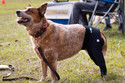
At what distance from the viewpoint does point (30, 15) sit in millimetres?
2311

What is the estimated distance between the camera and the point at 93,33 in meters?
2.69

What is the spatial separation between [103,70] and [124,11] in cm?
339

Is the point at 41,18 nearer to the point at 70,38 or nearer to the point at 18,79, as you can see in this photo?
the point at 70,38

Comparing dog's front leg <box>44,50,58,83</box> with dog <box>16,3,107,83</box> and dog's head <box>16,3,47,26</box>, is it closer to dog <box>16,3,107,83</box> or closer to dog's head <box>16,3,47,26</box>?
dog <box>16,3,107,83</box>

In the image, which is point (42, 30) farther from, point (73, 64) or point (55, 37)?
point (73, 64)

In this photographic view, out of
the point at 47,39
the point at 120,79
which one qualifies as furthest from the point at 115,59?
the point at 47,39

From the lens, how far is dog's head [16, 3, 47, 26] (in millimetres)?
2262

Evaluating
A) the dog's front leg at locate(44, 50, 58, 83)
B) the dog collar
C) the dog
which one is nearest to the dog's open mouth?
the dog

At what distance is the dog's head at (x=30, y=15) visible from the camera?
2.26 meters

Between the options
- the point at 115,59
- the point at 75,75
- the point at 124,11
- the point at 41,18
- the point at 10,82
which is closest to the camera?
the point at 41,18


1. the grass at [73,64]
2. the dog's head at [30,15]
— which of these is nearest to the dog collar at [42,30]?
the dog's head at [30,15]

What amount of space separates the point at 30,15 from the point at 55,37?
1.47 feet

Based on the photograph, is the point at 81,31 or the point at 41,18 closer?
the point at 41,18

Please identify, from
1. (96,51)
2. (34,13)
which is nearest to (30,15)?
(34,13)
